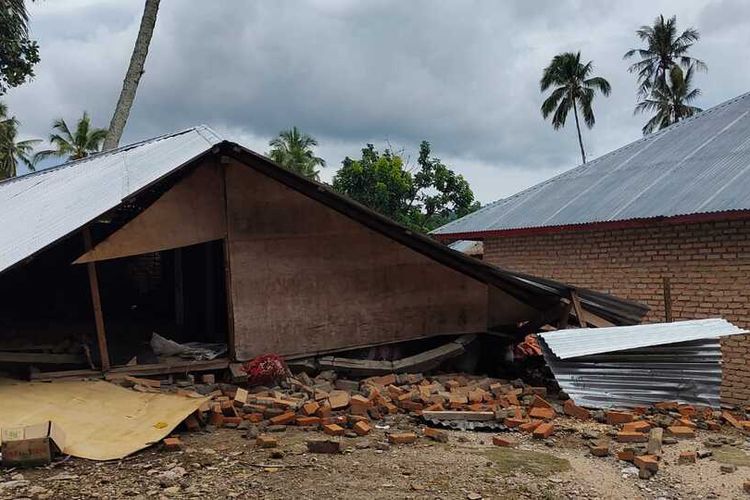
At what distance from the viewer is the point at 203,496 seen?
3920mm

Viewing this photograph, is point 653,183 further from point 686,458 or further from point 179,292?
point 179,292

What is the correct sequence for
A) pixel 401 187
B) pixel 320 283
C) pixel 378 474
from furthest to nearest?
pixel 401 187 → pixel 320 283 → pixel 378 474

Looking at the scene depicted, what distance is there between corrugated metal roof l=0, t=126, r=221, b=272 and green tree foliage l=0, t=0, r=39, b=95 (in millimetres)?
6979

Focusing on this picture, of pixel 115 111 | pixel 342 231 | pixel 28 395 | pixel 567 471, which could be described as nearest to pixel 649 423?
pixel 567 471

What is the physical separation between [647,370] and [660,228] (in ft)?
12.6

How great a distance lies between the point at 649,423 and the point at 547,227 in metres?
5.86

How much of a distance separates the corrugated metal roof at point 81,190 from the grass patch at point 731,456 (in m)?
5.60

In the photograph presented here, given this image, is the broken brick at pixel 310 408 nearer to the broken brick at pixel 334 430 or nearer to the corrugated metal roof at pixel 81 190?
the broken brick at pixel 334 430

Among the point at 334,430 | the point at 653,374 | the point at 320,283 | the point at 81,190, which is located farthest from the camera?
the point at 81,190

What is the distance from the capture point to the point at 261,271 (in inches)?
281

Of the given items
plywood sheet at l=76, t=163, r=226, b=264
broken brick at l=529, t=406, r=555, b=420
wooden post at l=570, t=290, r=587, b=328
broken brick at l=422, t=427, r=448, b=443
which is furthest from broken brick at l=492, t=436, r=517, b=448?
plywood sheet at l=76, t=163, r=226, b=264

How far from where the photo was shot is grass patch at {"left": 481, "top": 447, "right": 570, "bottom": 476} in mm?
4465

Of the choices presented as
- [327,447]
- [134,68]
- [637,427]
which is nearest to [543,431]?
[637,427]

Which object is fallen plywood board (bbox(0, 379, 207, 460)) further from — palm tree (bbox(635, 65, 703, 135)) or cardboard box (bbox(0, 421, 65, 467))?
palm tree (bbox(635, 65, 703, 135))
